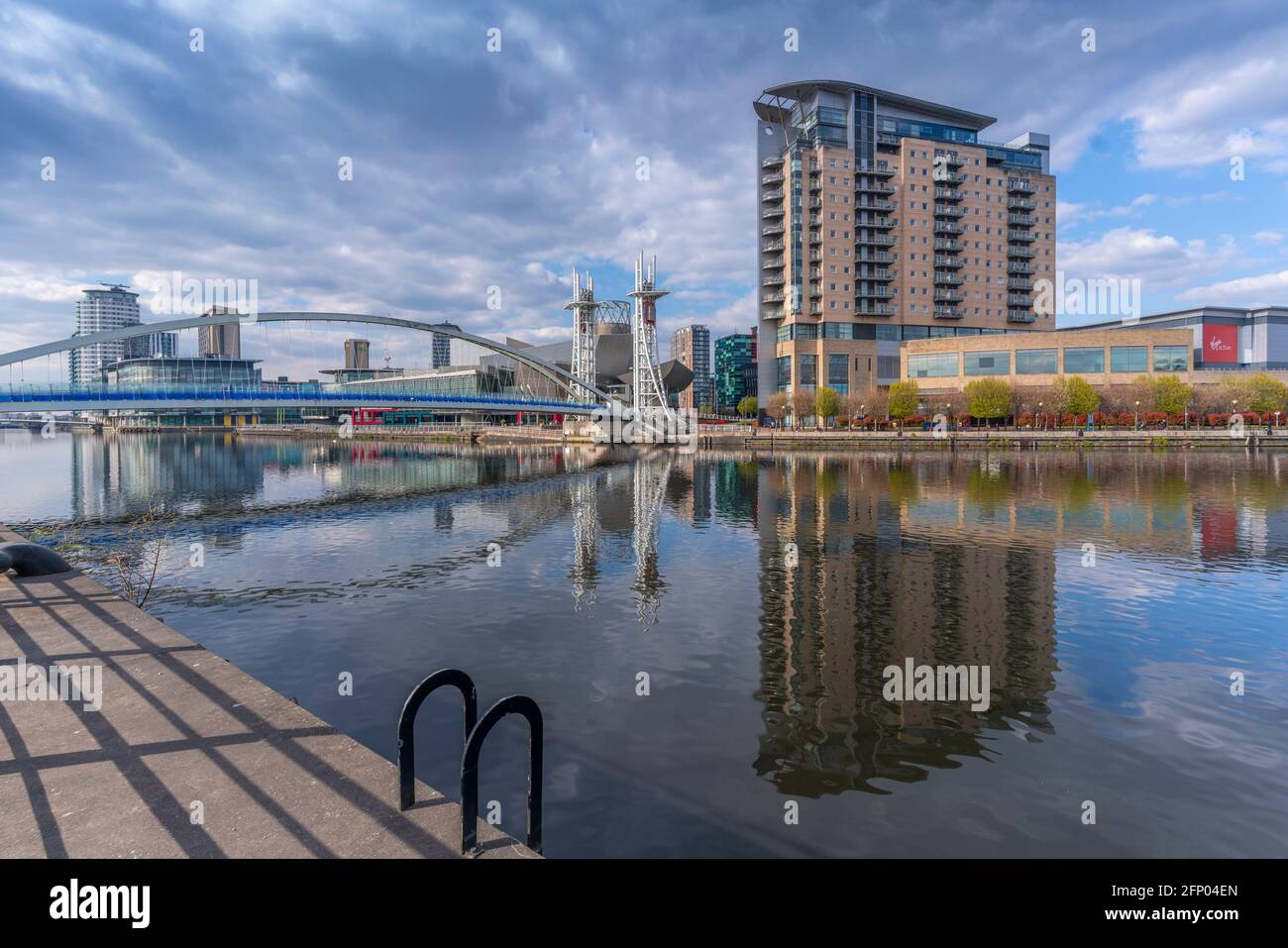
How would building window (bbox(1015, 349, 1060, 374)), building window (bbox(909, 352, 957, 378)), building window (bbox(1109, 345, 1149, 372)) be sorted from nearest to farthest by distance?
building window (bbox(1109, 345, 1149, 372)) → building window (bbox(1015, 349, 1060, 374)) → building window (bbox(909, 352, 957, 378))

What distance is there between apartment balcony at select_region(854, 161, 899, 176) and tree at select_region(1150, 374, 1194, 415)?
51.5m

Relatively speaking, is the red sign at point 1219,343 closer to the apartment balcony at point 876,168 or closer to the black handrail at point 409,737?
the apartment balcony at point 876,168

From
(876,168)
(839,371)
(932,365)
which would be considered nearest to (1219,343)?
(932,365)

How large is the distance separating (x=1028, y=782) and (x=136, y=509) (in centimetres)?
4678

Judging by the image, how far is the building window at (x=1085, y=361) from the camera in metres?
99.4

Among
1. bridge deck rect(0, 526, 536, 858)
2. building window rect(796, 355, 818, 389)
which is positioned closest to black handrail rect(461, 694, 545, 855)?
bridge deck rect(0, 526, 536, 858)

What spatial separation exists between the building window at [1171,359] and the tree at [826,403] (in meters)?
45.8

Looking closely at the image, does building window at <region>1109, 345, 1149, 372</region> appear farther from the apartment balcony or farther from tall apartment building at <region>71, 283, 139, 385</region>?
tall apartment building at <region>71, 283, 139, 385</region>

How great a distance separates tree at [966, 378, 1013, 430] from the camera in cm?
9194

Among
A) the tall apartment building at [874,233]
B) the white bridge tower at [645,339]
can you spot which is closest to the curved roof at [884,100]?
the tall apartment building at [874,233]

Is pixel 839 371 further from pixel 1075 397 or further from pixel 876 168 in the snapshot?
pixel 876 168

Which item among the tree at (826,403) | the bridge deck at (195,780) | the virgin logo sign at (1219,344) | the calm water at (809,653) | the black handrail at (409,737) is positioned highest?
the virgin logo sign at (1219,344)
